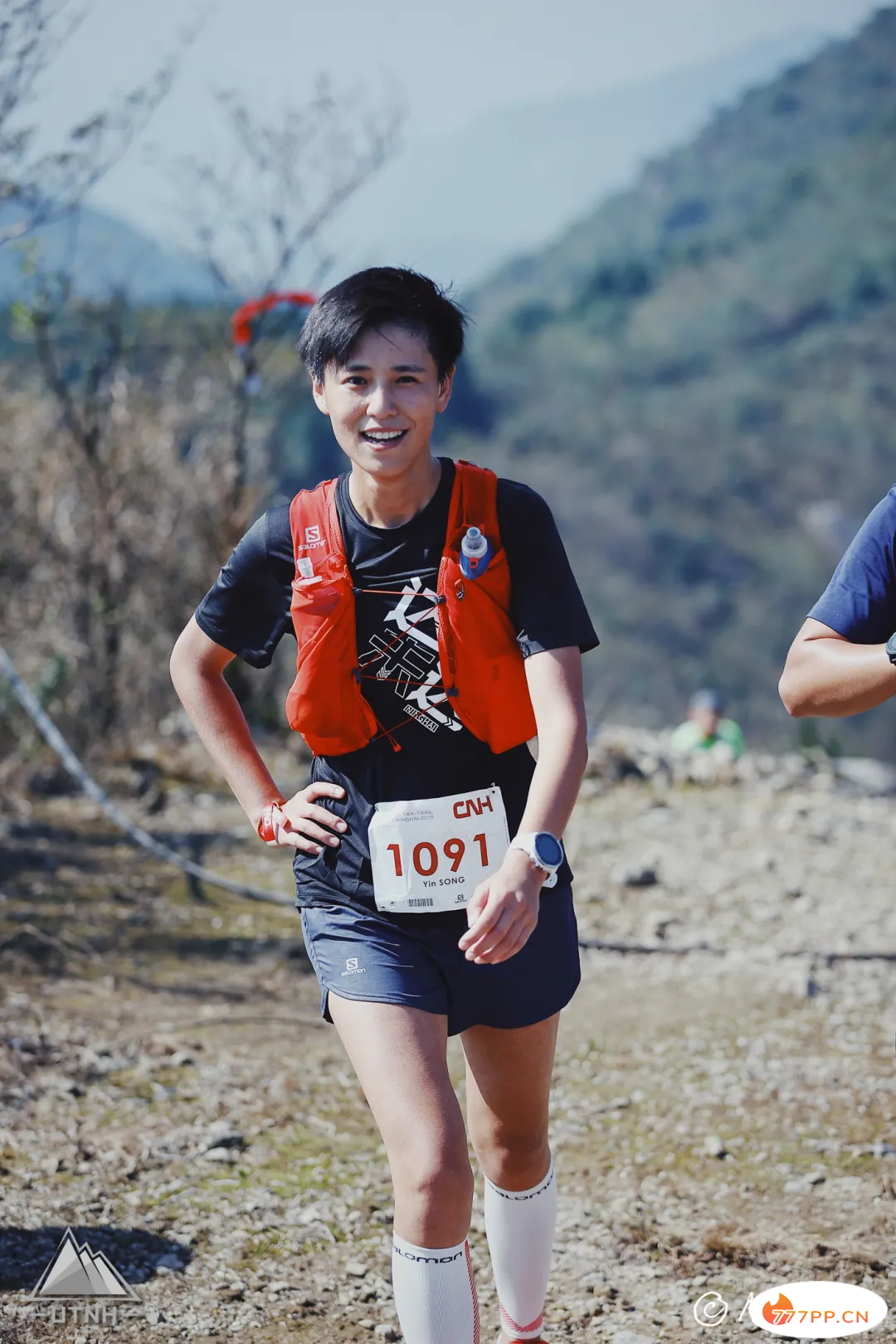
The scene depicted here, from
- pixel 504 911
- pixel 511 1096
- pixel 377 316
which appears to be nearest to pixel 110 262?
pixel 377 316

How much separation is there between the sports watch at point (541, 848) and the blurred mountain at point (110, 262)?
22.7 ft

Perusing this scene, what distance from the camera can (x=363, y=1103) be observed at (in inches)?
167

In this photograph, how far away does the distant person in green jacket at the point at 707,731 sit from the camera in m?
9.76

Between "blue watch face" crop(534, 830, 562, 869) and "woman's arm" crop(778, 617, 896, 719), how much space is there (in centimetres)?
52

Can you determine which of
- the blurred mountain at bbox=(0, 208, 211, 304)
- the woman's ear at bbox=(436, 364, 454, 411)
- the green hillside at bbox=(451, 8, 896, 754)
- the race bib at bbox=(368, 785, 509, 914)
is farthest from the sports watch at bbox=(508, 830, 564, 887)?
the green hillside at bbox=(451, 8, 896, 754)

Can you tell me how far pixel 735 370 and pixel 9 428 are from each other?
68.5 metres

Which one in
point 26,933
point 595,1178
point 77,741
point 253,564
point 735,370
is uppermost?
point 735,370

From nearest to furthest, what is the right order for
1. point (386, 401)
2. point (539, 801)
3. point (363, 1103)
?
point (539, 801), point (386, 401), point (363, 1103)

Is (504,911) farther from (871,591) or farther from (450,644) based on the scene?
(871,591)

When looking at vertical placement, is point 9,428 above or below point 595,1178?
above

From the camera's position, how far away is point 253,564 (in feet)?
8.32

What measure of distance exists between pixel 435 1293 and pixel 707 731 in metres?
7.83

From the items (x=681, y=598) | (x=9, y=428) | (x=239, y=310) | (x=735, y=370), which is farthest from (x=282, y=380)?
(x=735, y=370)

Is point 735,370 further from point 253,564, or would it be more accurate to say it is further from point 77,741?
point 253,564
